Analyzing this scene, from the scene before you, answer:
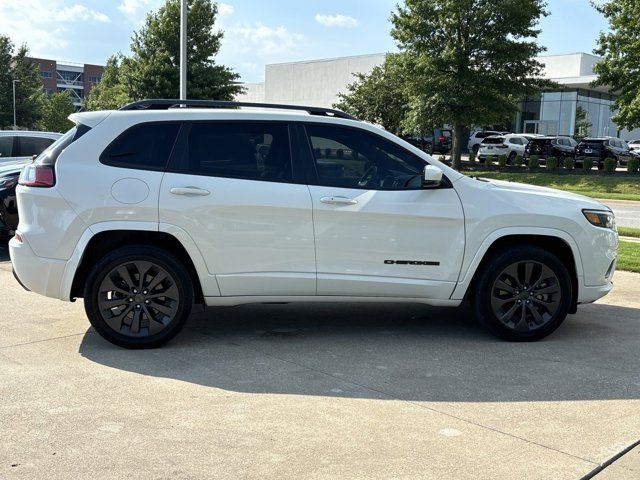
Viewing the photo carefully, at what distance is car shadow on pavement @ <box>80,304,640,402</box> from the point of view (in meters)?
4.61

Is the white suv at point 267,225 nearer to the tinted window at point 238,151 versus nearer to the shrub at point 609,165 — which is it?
the tinted window at point 238,151

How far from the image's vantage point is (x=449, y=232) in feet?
18.1

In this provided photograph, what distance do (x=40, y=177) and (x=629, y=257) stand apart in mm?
7907

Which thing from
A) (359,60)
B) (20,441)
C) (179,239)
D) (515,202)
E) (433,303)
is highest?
(359,60)

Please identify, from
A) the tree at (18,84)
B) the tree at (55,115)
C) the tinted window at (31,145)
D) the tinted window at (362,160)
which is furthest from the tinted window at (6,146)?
the tree at (55,115)

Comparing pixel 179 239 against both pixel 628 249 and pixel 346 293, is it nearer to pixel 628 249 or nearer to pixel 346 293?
pixel 346 293

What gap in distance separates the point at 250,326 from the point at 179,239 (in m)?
1.24

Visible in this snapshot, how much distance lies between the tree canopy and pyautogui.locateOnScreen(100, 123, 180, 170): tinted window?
2972 centimetres

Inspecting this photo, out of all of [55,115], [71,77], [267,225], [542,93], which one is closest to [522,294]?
[267,225]

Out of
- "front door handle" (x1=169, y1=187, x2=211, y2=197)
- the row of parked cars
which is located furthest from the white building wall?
"front door handle" (x1=169, y1=187, x2=211, y2=197)

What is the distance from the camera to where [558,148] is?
36.1 meters

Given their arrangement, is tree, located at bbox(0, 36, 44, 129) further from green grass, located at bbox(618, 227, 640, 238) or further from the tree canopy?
green grass, located at bbox(618, 227, 640, 238)

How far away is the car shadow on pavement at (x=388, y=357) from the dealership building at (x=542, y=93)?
5169 centimetres

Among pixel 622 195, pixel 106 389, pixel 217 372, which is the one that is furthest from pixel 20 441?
pixel 622 195
